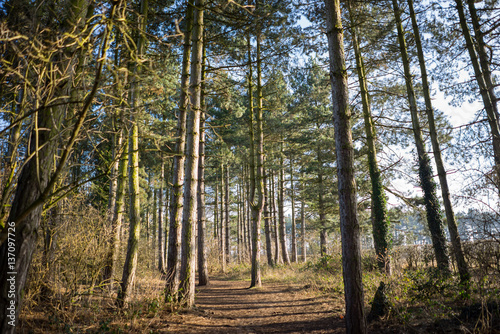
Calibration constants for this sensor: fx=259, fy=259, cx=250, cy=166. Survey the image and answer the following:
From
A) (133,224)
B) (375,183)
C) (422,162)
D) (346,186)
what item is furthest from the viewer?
(375,183)

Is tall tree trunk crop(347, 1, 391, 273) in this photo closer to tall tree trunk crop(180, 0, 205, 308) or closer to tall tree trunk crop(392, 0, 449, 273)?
tall tree trunk crop(392, 0, 449, 273)

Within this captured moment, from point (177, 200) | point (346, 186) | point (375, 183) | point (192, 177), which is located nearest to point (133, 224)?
point (177, 200)

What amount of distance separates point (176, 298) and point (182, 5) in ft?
25.6

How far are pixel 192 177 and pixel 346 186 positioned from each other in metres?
3.83

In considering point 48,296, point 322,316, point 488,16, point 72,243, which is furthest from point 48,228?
point 488,16

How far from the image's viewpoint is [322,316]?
18.8 ft

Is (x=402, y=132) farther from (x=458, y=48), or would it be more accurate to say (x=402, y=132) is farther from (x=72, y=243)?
(x=72, y=243)

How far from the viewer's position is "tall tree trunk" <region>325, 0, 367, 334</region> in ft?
13.6

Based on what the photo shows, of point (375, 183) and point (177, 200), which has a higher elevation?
point (375, 183)

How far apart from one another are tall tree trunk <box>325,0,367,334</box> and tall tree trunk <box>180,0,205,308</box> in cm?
335

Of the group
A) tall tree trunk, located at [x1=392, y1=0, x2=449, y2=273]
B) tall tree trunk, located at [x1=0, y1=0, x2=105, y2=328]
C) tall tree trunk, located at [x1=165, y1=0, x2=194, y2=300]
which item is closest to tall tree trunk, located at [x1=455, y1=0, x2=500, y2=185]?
tall tree trunk, located at [x1=392, y1=0, x2=449, y2=273]

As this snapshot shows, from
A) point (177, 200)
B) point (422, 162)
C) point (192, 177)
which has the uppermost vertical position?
point (422, 162)

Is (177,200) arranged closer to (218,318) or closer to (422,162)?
(218,318)

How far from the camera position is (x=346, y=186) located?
14.9ft
